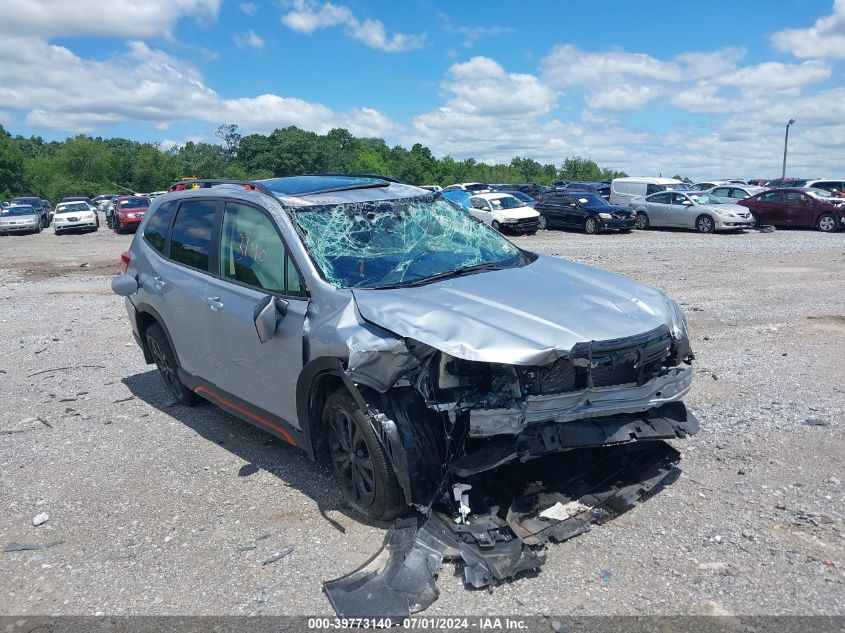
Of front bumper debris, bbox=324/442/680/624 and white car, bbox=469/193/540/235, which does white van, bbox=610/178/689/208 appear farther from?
front bumper debris, bbox=324/442/680/624

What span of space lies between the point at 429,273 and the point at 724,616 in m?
2.48

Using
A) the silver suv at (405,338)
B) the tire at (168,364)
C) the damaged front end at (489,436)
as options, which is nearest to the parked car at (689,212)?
the silver suv at (405,338)

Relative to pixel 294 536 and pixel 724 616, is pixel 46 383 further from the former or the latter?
pixel 724 616

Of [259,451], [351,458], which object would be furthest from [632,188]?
[351,458]

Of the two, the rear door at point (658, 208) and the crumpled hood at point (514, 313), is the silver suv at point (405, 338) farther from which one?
the rear door at point (658, 208)

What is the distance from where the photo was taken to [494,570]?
3377 millimetres

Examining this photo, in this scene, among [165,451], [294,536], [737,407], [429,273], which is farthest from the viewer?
[737,407]

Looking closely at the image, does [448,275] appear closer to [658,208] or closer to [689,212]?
[689,212]

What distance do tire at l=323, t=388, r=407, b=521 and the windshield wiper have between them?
730 millimetres

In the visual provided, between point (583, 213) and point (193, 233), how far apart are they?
21.2m

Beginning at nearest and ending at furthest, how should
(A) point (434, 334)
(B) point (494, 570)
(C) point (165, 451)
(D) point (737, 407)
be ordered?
(B) point (494, 570) → (A) point (434, 334) → (C) point (165, 451) → (D) point (737, 407)

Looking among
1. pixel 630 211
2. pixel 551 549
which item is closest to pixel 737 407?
pixel 551 549

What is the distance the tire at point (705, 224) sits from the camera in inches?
935

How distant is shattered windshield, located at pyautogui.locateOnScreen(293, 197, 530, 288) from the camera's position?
437 centimetres
